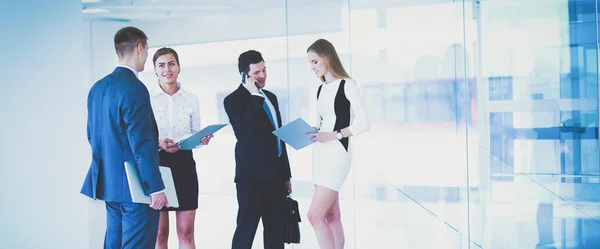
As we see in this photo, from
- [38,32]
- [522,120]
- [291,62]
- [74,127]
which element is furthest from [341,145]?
[38,32]

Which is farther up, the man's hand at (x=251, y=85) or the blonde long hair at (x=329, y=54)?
the blonde long hair at (x=329, y=54)

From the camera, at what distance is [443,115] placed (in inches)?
196

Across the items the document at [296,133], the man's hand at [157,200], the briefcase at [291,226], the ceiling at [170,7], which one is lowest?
the briefcase at [291,226]

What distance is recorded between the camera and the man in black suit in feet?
13.1

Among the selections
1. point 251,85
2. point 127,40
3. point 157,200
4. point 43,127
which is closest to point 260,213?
point 251,85

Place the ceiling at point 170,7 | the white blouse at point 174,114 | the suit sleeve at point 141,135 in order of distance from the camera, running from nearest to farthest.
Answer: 1. the suit sleeve at point 141,135
2. the white blouse at point 174,114
3. the ceiling at point 170,7

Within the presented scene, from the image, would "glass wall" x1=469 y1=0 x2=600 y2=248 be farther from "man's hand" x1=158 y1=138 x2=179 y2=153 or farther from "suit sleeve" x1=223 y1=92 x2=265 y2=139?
"man's hand" x1=158 y1=138 x2=179 y2=153

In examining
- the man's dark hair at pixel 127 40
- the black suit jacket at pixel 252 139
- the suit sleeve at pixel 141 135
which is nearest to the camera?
the suit sleeve at pixel 141 135

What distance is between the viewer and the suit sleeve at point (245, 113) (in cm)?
404

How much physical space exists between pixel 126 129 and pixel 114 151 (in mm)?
154

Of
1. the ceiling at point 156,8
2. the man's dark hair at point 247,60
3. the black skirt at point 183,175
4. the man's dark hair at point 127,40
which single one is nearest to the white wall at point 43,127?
the ceiling at point 156,8

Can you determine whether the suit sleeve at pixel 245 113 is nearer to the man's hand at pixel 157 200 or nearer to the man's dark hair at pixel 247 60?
the man's dark hair at pixel 247 60

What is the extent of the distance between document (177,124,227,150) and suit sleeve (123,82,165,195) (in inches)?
29.0

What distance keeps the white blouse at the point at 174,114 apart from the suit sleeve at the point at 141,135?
3.46ft
